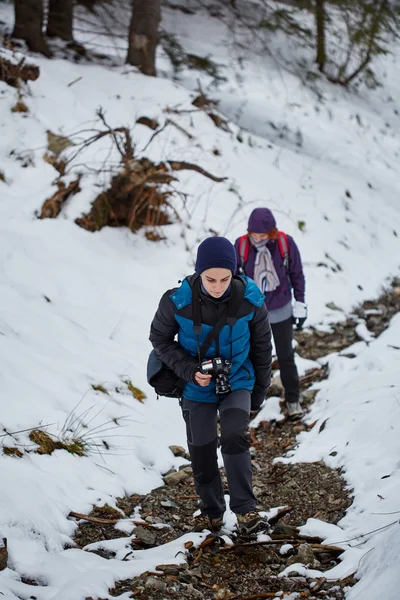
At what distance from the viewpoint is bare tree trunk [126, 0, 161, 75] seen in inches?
444

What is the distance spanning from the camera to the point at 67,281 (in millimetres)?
6781

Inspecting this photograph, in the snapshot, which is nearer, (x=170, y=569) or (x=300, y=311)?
(x=170, y=569)

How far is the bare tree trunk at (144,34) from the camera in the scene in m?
11.3

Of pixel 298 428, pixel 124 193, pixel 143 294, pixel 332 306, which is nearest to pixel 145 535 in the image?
pixel 298 428

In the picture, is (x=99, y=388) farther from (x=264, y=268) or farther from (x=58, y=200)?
(x=58, y=200)

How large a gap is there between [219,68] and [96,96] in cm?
536

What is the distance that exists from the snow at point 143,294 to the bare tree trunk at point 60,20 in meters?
1.44

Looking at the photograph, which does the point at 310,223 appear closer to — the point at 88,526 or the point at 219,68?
the point at 219,68

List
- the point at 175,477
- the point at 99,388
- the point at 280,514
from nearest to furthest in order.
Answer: the point at 280,514, the point at 175,477, the point at 99,388

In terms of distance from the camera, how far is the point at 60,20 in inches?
486

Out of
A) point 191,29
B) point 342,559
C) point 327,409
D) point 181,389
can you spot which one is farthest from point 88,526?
point 191,29

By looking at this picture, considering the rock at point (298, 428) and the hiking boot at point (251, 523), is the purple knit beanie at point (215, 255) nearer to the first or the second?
the hiking boot at point (251, 523)

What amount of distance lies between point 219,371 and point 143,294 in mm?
4089

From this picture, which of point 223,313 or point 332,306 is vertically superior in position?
point 332,306
